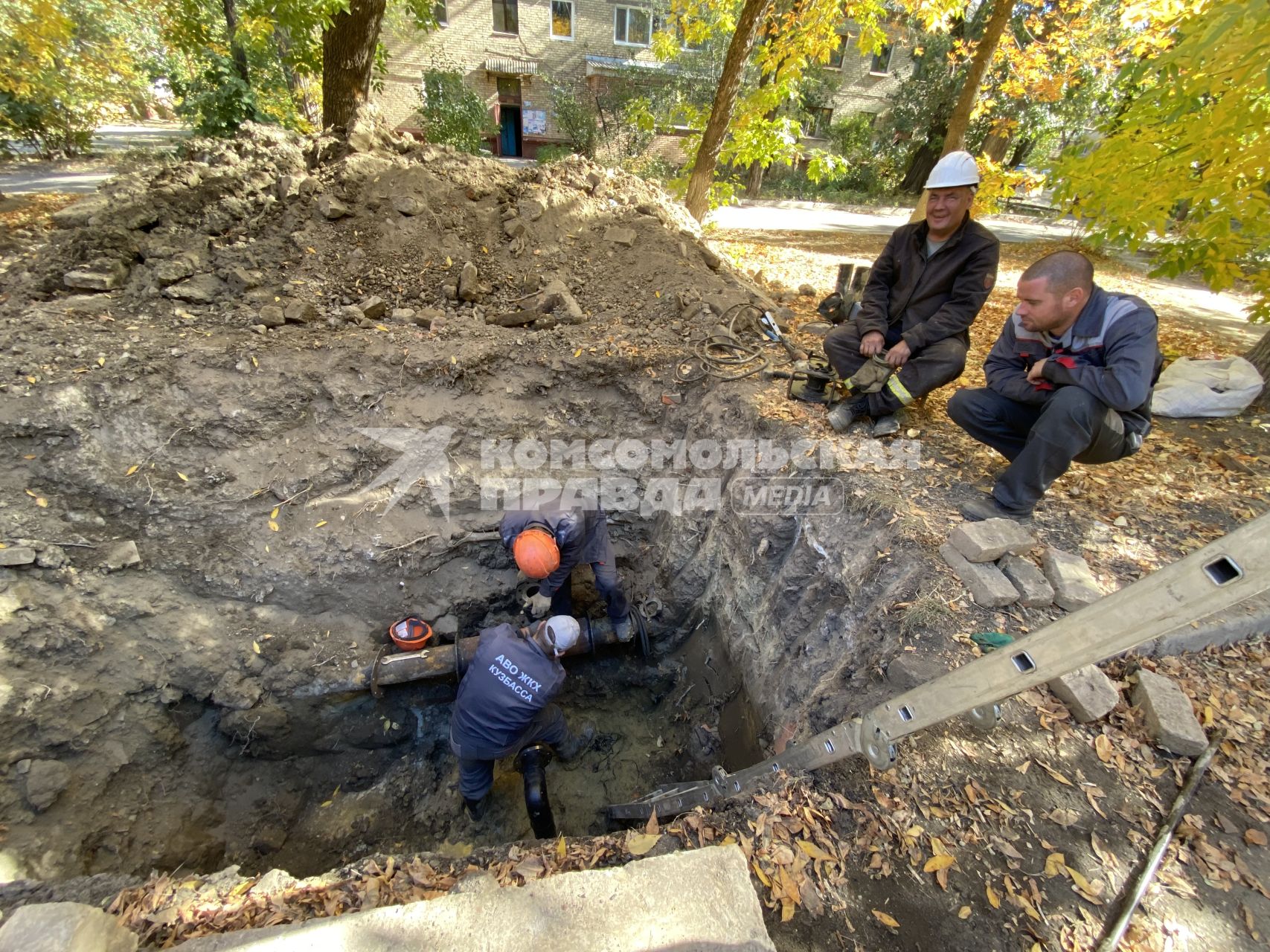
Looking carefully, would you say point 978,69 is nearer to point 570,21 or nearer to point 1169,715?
point 1169,715

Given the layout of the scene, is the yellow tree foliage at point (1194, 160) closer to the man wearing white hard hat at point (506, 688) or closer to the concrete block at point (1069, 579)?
the concrete block at point (1069, 579)

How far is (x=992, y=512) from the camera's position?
3.16m

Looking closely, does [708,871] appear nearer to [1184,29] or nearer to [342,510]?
[342,510]

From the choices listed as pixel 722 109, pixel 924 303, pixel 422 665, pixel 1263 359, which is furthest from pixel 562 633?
pixel 722 109

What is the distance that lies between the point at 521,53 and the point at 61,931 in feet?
80.3

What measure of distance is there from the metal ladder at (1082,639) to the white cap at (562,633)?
168 cm

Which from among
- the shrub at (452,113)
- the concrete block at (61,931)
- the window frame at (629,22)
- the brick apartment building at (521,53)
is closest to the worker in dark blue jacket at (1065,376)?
the concrete block at (61,931)

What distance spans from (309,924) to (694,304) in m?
5.13

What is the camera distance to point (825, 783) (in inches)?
87.4

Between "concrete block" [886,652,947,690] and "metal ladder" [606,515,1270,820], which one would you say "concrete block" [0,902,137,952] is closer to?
"metal ladder" [606,515,1270,820]

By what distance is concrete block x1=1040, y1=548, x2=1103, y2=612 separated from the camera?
2.63m

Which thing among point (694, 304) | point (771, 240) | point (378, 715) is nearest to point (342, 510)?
point (378, 715)

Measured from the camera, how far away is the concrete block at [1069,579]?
2.63 metres

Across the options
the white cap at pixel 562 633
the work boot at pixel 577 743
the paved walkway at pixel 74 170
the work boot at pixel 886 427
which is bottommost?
the work boot at pixel 577 743
